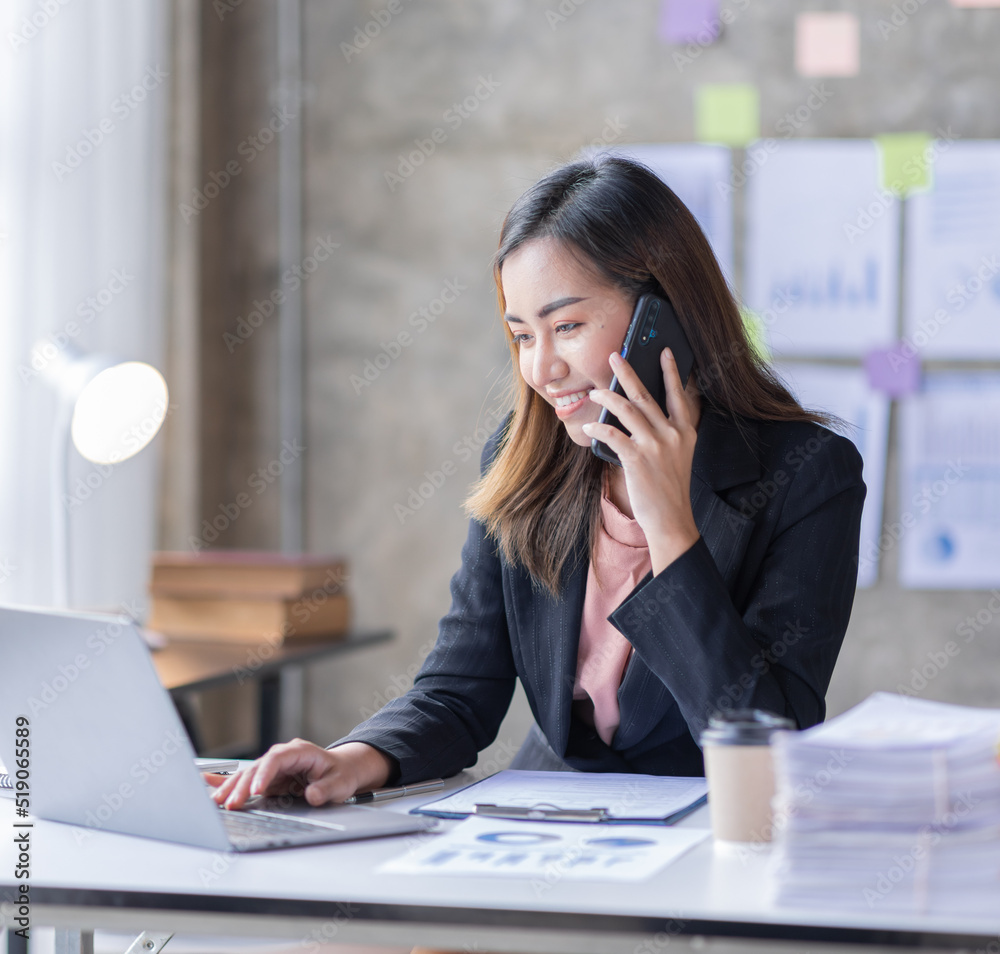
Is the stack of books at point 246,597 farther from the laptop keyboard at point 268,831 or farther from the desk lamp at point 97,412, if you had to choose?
the laptop keyboard at point 268,831

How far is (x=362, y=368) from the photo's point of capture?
3088 millimetres

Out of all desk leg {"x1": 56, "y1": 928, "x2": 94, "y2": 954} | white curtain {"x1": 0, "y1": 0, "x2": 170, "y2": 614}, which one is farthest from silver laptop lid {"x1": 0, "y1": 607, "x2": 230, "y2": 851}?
white curtain {"x1": 0, "y1": 0, "x2": 170, "y2": 614}

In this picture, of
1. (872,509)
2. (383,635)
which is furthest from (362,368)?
(872,509)

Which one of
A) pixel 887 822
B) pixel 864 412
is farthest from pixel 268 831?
pixel 864 412

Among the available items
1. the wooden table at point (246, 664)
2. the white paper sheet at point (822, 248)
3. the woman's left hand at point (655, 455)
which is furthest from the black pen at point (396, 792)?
the white paper sheet at point (822, 248)

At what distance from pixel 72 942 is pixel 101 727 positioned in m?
0.25

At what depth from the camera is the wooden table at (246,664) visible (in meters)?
2.07

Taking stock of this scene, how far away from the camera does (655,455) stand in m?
1.28

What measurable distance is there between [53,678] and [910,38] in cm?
260

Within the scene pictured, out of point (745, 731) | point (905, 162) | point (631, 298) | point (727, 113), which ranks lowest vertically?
point (745, 731)

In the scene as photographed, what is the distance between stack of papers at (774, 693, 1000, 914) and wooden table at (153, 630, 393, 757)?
1.36 meters

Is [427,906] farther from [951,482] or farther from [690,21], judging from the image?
[690,21]

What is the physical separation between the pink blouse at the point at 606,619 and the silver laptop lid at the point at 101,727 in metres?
0.61

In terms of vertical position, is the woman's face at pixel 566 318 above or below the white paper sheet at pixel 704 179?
below
